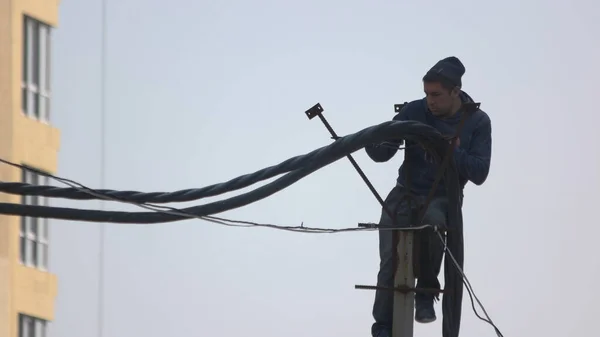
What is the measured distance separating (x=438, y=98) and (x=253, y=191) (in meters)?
1.95

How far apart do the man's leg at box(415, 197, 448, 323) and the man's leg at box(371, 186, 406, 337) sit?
0.66 feet

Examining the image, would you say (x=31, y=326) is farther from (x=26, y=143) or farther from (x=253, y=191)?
(x=253, y=191)

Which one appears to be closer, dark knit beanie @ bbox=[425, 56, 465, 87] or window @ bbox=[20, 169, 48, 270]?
dark knit beanie @ bbox=[425, 56, 465, 87]

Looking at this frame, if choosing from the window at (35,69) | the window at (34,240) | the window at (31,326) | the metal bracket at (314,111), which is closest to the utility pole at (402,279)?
the metal bracket at (314,111)

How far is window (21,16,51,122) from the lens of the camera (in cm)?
2881

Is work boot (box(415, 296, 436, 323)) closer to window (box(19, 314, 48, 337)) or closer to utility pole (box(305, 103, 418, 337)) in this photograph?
utility pole (box(305, 103, 418, 337))

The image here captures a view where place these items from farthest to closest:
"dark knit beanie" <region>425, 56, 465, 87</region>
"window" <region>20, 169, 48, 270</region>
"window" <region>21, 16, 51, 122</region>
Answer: "window" <region>20, 169, 48, 270</region>, "window" <region>21, 16, 51, 122</region>, "dark knit beanie" <region>425, 56, 465, 87</region>

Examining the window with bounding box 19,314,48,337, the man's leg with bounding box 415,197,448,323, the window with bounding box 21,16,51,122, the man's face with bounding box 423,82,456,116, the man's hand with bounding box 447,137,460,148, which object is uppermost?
the window with bounding box 21,16,51,122

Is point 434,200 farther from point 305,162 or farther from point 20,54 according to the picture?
point 20,54

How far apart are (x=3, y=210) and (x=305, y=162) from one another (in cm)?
192

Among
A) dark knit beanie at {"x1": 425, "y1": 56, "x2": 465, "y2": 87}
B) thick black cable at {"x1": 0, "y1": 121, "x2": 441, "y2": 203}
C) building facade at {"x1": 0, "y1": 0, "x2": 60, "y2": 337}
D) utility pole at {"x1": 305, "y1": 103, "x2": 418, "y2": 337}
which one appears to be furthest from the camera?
building facade at {"x1": 0, "y1": 0, "x2": 60, "y2": 337}

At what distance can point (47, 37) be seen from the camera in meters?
29.6

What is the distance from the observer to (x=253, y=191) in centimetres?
909

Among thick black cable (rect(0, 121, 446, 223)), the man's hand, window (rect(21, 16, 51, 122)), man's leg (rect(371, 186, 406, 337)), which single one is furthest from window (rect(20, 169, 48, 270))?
thick black cable (rect(0, 121, 446, 223))
